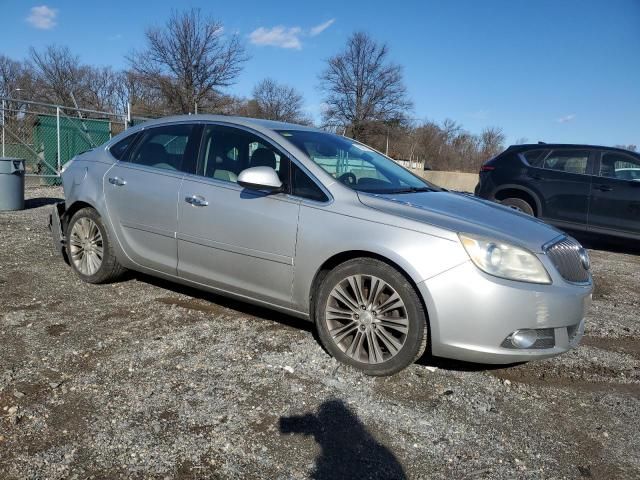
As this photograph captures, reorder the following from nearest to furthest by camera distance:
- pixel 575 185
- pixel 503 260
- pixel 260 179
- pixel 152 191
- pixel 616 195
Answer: pixel 503 260 → pixel 260 179 → pixel 152 191 → pixel 616 195 → pixel 575 185

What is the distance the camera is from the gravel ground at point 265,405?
2330 mm

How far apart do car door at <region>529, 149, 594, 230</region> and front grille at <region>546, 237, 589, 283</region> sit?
5337 mm

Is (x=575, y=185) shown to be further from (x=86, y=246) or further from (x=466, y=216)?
(x=86, y=246)

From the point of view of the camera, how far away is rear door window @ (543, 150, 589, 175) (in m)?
8.30

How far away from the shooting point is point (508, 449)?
2.53 m

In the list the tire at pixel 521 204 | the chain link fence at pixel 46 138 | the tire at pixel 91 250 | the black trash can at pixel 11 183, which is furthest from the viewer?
the chain link fence at pixel 46 138

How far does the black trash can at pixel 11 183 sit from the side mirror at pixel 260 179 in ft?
23.0

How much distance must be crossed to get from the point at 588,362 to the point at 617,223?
207 inches

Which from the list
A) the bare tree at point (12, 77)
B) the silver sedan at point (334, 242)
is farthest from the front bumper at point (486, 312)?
the bare tree at point (12, 77)

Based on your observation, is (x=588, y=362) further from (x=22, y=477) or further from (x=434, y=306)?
(x=22, y=477)

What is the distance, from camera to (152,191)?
13.6 feet

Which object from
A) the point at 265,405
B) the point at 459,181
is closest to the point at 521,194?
the point at 265,405

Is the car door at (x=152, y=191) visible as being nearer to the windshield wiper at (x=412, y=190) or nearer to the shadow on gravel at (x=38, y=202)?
the windshield wiper at (x=412, y=190)

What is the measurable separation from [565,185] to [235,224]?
21.9ft
